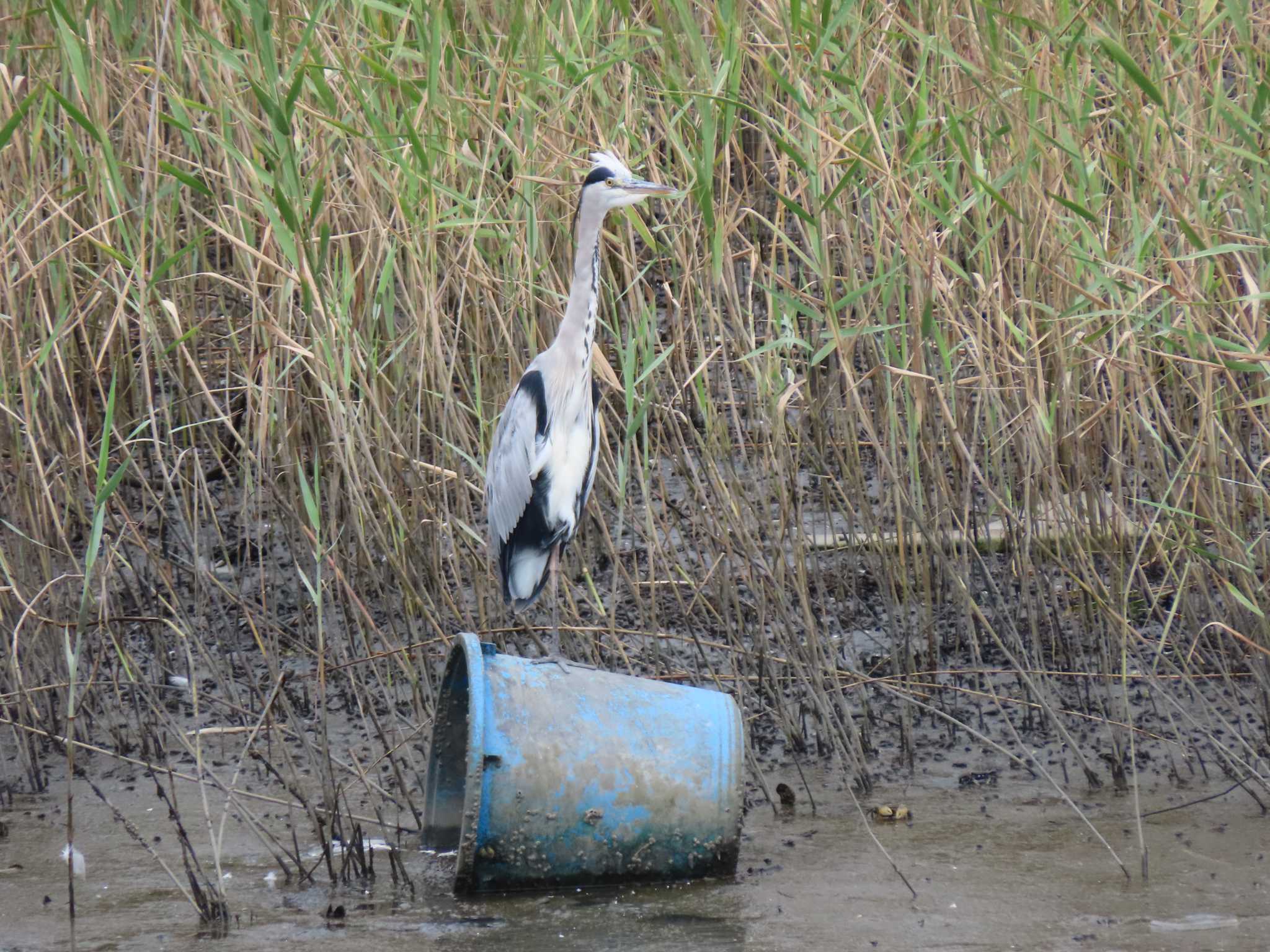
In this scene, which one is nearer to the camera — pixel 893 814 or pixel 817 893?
pixel 817 893

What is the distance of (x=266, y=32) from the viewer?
2842 millimetres

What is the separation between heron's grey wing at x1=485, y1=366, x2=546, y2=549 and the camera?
3502mm

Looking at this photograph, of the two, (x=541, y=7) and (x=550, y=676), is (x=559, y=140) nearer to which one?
(x=541, y=7)

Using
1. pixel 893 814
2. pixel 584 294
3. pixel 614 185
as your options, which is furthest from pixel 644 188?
pixel 893 814

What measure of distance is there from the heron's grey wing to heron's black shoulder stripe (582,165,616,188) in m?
0.50

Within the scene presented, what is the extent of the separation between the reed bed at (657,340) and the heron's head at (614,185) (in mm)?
74

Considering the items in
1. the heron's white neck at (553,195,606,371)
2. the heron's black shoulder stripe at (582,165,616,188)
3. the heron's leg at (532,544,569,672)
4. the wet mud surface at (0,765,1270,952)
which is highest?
the heron's black shoulder stripe at (582,165,616,188)

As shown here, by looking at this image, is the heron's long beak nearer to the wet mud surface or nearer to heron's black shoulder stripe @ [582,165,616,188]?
heron's black shoulder stripe @ [582,165,616,188]

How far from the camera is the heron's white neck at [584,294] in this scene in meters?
3.32

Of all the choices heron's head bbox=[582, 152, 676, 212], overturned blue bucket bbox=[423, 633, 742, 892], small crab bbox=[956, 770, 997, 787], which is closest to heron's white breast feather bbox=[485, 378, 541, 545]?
heron's head bbox=[582, 152, 676, 212]

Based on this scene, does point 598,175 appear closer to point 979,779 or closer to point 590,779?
point 590,779

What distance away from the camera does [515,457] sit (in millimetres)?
3625

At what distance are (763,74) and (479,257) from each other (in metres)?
0.92

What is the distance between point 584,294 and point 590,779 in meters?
1.21
